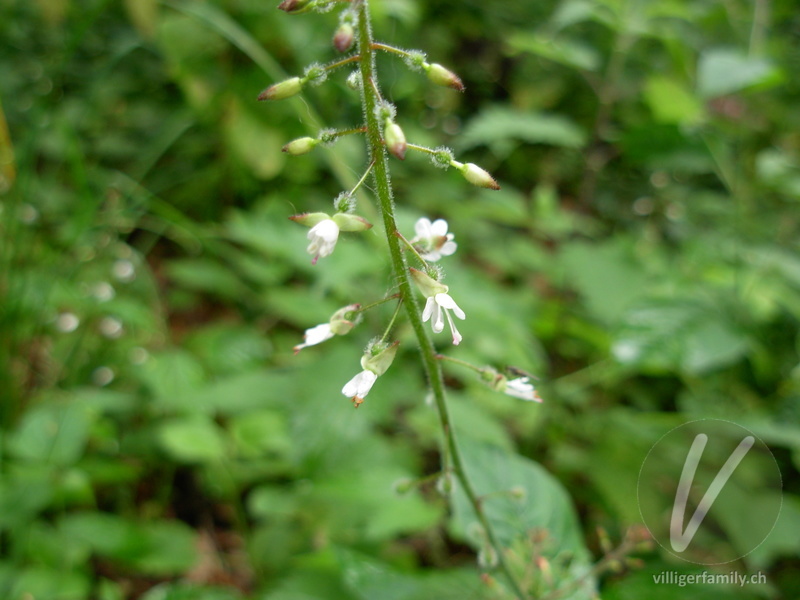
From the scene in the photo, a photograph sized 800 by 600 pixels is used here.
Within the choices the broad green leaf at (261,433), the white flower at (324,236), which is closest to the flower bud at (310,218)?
the white flower at (324,236)

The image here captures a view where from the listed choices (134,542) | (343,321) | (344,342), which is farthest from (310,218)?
(134,542)

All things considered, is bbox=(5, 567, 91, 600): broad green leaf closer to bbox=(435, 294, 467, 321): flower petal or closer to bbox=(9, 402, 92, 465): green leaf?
bbox=(9, 402, 92, 465): green leaf

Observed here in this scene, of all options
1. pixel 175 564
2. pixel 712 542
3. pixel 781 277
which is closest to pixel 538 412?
pixel 712 542

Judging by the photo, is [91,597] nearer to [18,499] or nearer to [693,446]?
[18,499]

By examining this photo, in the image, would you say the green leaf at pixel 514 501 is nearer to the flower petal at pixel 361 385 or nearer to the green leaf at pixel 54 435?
the flower petal at pixel 361 385

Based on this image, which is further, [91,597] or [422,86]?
[422,86]

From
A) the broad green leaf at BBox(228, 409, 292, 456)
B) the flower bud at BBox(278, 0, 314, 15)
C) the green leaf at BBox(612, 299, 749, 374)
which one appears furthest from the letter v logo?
the flower bud at BBox(278, 0, 314, 15)

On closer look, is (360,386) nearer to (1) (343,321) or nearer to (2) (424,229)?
(1) (343,321)
